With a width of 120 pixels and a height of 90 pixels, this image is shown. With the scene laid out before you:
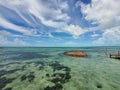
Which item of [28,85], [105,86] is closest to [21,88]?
[28,85]

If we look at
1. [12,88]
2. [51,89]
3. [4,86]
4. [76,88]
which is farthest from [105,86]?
[4,86]

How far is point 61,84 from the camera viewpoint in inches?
572

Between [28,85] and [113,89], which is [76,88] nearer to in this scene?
[113,89]

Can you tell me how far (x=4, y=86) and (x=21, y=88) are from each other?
7.90 ft

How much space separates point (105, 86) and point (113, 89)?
1.08 metres

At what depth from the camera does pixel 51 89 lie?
13.0m

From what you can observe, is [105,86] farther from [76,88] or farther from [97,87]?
[76,88]

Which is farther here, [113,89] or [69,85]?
[69,85]

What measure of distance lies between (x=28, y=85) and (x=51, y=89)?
3.36 meters

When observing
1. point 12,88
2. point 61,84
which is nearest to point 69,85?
point 61,84

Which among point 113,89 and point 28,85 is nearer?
point 113,89

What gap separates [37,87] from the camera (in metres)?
13.6

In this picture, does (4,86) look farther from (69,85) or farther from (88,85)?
(88,85)

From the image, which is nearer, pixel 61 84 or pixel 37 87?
pixel 37 87
